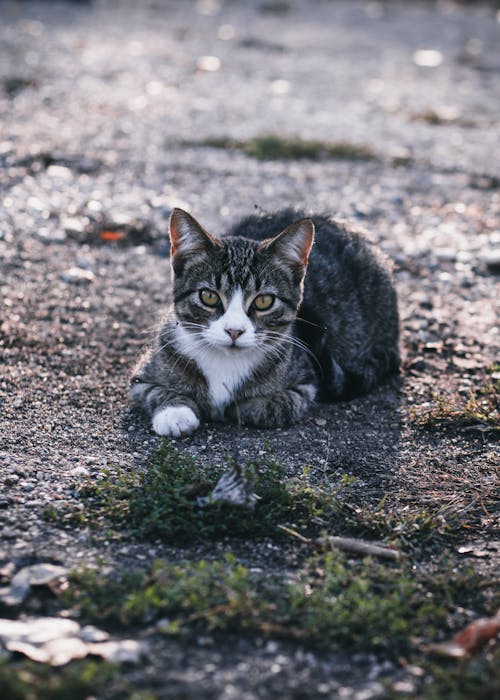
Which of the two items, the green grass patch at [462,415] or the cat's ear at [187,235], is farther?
the green grass patch at [462,415]

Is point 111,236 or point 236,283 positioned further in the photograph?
point 111,236

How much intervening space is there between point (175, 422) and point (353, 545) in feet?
3.87

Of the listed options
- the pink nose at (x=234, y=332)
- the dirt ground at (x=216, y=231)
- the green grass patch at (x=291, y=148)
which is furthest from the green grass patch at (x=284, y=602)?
the green grass patch at (x=291, y=148)

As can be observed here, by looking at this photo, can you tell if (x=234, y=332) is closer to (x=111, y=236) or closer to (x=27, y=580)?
(x=27, y=580)

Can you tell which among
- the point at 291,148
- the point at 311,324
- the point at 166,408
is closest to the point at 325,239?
the point at 311,324

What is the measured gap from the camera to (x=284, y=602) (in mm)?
2746

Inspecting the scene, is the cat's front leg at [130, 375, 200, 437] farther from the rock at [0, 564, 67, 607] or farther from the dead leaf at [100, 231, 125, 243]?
the dead leaf at [100, 231, 125, 243]

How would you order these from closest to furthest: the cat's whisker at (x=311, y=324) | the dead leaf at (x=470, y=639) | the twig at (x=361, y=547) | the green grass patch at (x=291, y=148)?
1. the dead leaf at (x=470, y=639)
2. the twig at (x=361, y=547)
3. the cat's whisker at (x=311, y=324)
4. the green grass patch at (x=291, y=148)

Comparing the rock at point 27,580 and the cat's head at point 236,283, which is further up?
the cat's head at point 236,283

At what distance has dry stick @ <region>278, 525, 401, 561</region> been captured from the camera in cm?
Result: 308

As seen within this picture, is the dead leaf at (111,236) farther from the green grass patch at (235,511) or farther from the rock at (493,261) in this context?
the green grass patch at (235,511)

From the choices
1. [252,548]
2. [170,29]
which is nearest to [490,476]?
[252,548]

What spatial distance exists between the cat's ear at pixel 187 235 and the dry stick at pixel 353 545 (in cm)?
151

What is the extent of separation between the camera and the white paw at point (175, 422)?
391cm
